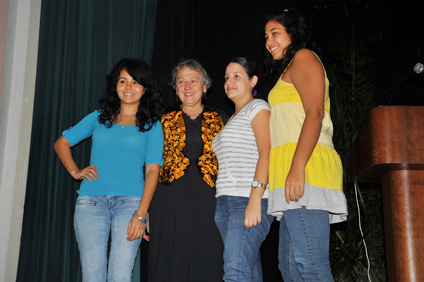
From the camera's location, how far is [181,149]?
2.49 metres

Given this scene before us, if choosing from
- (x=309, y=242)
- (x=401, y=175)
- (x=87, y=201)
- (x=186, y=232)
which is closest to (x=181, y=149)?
(x=186, y=232)

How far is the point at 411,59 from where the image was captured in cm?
330

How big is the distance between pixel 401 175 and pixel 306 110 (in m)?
0.44

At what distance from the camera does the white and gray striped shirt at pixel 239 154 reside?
2.01 m

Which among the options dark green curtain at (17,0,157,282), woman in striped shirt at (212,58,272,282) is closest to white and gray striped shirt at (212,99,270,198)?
woman in striped shirt at (212,58,272,282)

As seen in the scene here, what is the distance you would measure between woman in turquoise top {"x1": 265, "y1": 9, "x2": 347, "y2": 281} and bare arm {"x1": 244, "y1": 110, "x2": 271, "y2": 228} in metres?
0.13

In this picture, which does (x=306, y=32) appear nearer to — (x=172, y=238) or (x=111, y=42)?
(x=172, y=238)

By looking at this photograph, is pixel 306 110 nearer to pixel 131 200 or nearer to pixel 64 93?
pixel 131 200

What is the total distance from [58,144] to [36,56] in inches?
36.1

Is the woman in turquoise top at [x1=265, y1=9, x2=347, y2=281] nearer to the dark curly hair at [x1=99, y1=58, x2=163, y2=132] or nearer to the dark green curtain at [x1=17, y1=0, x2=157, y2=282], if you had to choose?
the dark curly hair at [x1=99, y1=58, x2=163, y2=132]

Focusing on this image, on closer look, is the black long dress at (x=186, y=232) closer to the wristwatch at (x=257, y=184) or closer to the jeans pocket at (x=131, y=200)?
the jeans pocket at (x=131, y=200)

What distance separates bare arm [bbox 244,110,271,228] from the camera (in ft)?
6.15

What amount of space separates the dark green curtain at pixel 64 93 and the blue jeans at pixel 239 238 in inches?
56.0

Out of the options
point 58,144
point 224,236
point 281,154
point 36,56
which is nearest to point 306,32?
point 281,154
